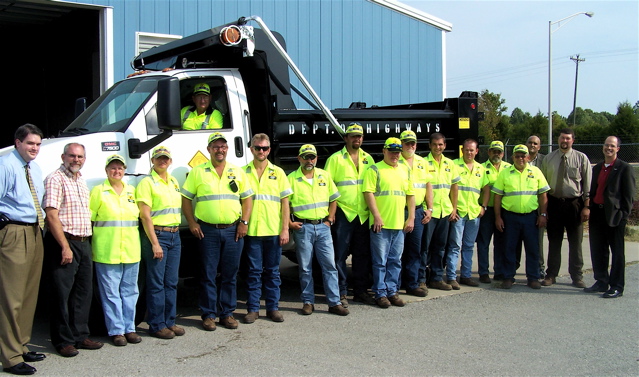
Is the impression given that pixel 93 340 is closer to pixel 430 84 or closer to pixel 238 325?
pixel 238 325

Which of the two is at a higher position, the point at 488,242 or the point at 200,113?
the point at 200,113

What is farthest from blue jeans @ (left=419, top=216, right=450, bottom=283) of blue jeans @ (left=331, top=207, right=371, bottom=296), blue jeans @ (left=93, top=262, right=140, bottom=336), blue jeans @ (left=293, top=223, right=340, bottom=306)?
blue jeans @ (left=93, top=262, right=140, bottom=336)

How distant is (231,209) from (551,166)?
469cm

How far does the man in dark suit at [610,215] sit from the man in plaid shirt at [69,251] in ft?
19.7

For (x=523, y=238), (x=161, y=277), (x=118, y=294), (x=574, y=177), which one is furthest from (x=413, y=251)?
(x=118, y=294)

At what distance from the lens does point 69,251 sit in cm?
524

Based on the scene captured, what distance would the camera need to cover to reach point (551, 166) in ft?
27.8

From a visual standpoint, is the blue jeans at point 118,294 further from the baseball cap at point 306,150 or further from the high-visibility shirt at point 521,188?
the high-visibility shirt at point 521,188

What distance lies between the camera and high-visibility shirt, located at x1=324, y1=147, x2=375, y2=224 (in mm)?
7105

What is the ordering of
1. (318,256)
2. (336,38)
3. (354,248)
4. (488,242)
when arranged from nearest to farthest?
(318,256), (354,248), (488,242), (336,38)

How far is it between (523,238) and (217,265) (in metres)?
4.22

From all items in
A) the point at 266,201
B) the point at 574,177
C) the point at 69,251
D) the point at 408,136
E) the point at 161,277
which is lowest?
the point at 161,277

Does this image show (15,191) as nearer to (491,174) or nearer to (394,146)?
(394,146)

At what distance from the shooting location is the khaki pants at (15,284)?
16.1 feet
